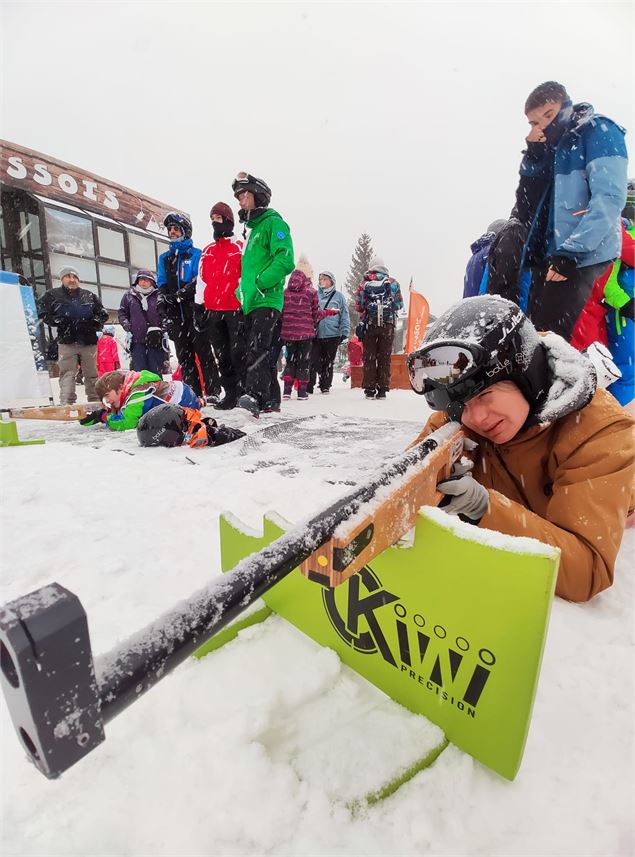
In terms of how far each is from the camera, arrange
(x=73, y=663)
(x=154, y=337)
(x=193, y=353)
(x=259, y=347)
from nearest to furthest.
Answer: (x=73, y=663) < (x=259, y=347) < (x=193, y=353) < (x=154, y=337)

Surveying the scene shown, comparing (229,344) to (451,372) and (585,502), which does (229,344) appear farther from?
(585,502)

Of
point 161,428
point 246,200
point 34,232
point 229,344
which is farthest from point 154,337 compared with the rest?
point 34,232

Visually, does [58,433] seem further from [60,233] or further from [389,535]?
[60,233]

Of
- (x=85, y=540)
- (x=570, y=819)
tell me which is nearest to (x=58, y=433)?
(x=85, y=540)

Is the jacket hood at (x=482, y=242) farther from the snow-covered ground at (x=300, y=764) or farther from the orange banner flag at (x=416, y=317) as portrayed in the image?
the orange banner flag at (x=416, y=317)

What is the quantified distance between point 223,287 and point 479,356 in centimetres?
403

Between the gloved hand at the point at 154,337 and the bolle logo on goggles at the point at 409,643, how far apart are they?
5.62 metres

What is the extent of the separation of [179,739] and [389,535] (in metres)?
0.59

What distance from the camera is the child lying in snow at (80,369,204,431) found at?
4.21 m

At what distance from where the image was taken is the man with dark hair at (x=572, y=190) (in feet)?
7.82

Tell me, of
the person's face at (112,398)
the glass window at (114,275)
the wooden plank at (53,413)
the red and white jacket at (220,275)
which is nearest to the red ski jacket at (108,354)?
the wooden plank at (53,413)

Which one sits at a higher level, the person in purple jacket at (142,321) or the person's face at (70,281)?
the person's face at (70,281)

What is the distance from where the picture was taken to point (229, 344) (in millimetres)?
5109

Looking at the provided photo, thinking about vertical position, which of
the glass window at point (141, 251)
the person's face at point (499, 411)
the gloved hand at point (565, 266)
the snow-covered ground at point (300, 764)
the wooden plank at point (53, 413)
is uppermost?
the glass window at point (141, 251)
